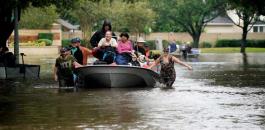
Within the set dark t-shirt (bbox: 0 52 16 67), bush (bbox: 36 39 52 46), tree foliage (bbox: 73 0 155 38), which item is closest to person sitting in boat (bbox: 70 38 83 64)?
dark t-shirt (bbox: 0 52 16 67)

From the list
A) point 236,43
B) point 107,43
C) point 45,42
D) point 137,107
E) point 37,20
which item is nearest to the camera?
point 137,107

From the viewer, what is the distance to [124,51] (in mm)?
21359

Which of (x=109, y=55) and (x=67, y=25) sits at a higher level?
(x=67, y=25)

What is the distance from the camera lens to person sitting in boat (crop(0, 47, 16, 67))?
26.9m

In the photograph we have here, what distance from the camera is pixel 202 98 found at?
58.2 ft

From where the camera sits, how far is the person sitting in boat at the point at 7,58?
88.3ft

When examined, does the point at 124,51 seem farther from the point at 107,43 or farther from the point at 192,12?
the point at 192,12

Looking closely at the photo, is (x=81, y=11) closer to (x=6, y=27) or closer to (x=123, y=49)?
(x=6, y=27)

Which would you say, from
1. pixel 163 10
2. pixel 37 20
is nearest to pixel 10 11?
pixel 37 20

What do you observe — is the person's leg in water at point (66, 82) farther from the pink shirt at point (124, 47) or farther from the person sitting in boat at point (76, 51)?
the pink shirt at point (124, 47)

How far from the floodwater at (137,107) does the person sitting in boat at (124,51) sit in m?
1.04

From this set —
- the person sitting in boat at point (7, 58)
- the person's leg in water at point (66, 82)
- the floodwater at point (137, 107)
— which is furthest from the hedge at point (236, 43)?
the person's leg in water at point (66, 82)

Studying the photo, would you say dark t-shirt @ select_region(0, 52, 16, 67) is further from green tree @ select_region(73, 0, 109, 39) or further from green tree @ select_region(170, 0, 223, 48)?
green tree @ select_region(170, 0, 223, 48)

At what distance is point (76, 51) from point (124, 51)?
147 cm
